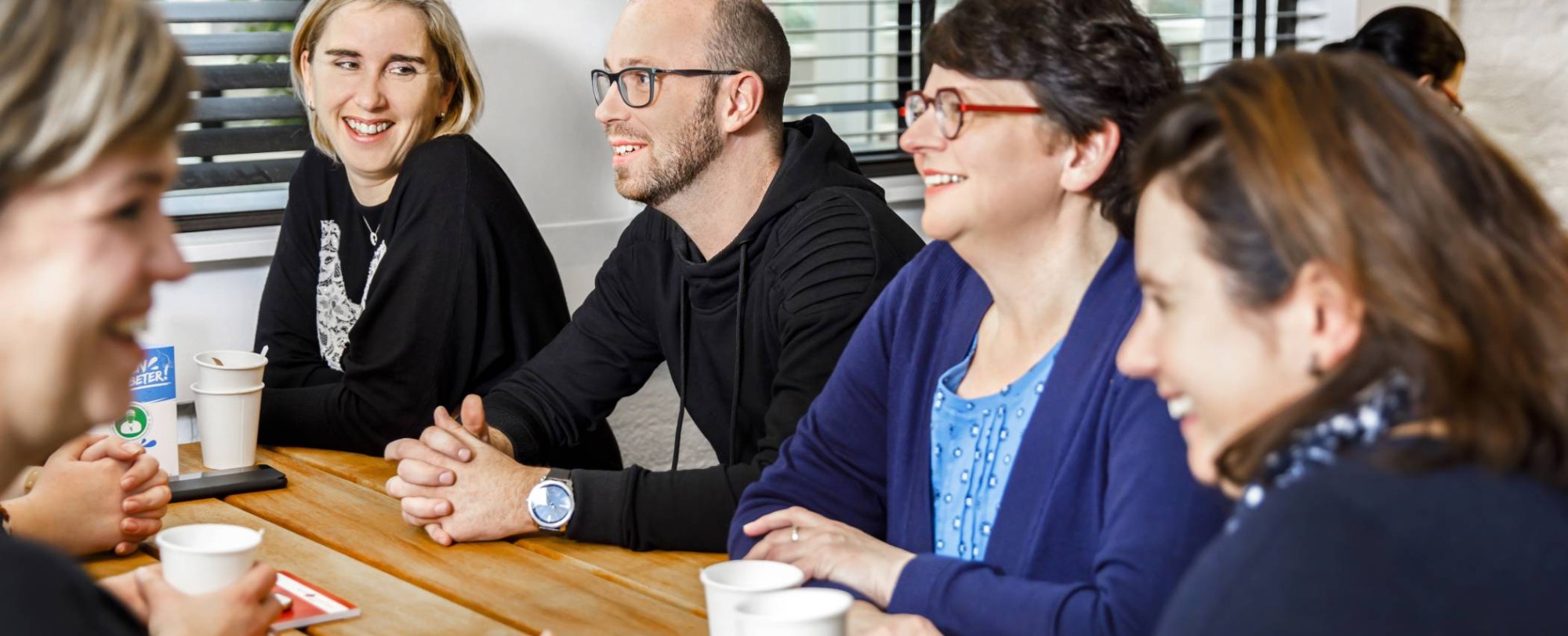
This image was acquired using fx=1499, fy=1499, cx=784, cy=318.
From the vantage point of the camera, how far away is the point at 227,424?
2.02 m

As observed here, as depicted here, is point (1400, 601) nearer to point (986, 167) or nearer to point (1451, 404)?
point (1451, 404)

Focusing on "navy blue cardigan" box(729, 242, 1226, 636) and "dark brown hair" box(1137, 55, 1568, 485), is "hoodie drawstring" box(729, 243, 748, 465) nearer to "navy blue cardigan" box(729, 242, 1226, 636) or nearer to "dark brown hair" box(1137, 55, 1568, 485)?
"navy blue cardigan" box(729, 242, 1226, 636)

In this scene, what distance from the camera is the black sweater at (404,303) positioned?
90.2 inches

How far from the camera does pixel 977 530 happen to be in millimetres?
1557

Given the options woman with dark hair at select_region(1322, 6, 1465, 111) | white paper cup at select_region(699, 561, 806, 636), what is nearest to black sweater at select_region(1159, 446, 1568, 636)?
white paper cup at select_region(699, 561, 806, 636)

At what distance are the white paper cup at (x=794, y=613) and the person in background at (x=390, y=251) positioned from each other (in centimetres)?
124

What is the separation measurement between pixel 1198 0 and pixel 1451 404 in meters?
3.66

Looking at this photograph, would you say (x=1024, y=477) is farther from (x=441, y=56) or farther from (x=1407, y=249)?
(x=441, y=56)

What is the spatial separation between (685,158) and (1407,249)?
1.53 meters

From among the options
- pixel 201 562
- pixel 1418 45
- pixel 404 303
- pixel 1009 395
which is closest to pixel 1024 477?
pixel 1009 395

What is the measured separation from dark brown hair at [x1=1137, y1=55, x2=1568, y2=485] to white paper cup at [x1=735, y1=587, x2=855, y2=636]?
31 centimetres

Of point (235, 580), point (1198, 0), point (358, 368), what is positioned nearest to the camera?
point (235, 580)

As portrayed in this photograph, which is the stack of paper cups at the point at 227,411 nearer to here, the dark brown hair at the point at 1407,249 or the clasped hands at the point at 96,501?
the clasped hands at the point at 96,501

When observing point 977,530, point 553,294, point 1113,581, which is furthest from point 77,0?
point 553,294
